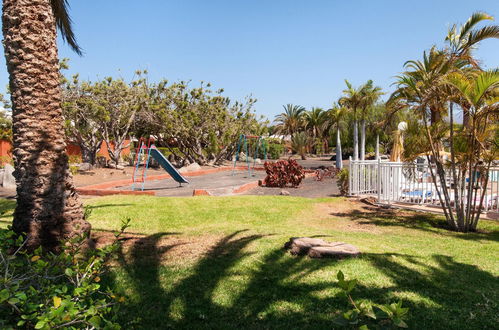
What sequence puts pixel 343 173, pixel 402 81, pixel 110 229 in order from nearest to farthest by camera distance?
pixel 110 229 < pixel 402 81 < pixel 343 173

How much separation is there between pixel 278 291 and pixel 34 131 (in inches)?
148

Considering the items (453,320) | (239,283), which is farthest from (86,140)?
(453,320)

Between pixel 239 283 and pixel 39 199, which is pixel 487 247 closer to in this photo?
pixel 239 283

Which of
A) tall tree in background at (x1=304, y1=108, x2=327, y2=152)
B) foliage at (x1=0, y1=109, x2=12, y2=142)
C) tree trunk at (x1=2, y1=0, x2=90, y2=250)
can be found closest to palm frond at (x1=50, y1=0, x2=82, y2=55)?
tree trunk at (x1=2, y1=0, x2=90, y2=250)

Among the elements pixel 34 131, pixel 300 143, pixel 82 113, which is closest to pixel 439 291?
pixel 34 131

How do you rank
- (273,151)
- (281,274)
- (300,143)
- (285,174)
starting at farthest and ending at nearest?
(300,143), (273,151), (285,174), (281,274)

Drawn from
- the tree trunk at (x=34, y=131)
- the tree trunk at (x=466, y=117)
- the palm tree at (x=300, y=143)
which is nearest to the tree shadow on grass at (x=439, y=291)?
the tree trunk at (x=466, y=117)

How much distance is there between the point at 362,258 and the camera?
513cm

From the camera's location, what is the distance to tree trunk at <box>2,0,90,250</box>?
5023 mm

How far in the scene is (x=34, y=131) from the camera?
16.7ft

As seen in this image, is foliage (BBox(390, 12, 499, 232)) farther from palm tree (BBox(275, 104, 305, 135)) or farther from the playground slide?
palm tree (BBox(275, 104, 305, 135))

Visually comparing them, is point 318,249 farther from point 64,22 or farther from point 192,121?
point 192,121

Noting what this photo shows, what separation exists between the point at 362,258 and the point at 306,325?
1.99 m

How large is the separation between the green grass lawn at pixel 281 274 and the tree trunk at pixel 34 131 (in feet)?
2.48
